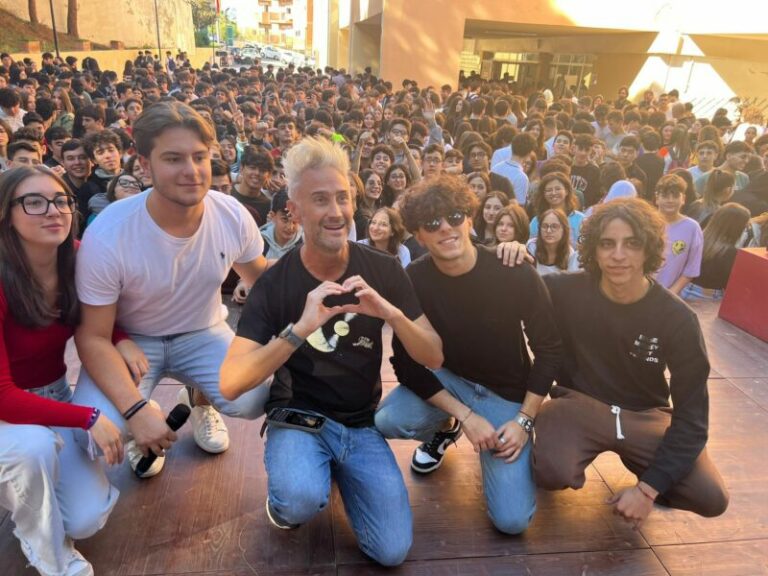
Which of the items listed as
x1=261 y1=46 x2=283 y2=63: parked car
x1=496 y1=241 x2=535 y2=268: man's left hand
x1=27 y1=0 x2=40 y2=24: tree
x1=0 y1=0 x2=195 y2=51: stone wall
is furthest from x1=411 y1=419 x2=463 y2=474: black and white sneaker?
x1=261 y1=46 x2=283 y2=63: parked car

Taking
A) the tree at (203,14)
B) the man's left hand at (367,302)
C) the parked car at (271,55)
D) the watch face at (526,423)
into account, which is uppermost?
the tree at (203,14)

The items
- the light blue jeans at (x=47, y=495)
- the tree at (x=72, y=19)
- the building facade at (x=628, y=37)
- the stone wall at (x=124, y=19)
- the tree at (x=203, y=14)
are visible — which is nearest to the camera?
the light blue jeans at (x=47, y=495)

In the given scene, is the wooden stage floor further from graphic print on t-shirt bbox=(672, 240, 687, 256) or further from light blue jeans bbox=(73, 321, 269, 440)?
graphic print on t-shirt bbox=(672, 240, 687, 256)

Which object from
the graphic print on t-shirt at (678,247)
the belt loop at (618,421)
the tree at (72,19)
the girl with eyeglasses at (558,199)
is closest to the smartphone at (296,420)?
the belt loop at (618,421)

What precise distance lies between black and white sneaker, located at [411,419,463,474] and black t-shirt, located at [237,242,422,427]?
50 cm

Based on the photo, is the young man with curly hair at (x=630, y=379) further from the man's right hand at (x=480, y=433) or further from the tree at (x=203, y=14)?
the tree at (x=203, y=14)

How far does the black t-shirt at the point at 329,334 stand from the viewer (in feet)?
7.88

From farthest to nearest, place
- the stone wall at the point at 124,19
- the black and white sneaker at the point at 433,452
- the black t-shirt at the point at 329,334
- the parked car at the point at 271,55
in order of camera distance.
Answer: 1. the parked car at the point at 271,55
2. the stone wall at the point at 124,19
3. the black and white sneaker at the point at 433,452
4. the black t-shirt at the point at 329,334

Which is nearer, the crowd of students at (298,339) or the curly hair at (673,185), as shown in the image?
the crowd of students at (298,339)

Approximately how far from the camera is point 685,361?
240 cm

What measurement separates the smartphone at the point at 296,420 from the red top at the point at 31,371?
0.75 meters

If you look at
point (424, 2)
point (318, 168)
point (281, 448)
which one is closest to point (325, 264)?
point (318, 168)

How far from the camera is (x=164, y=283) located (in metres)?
2.70

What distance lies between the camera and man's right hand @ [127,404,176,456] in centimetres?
234
